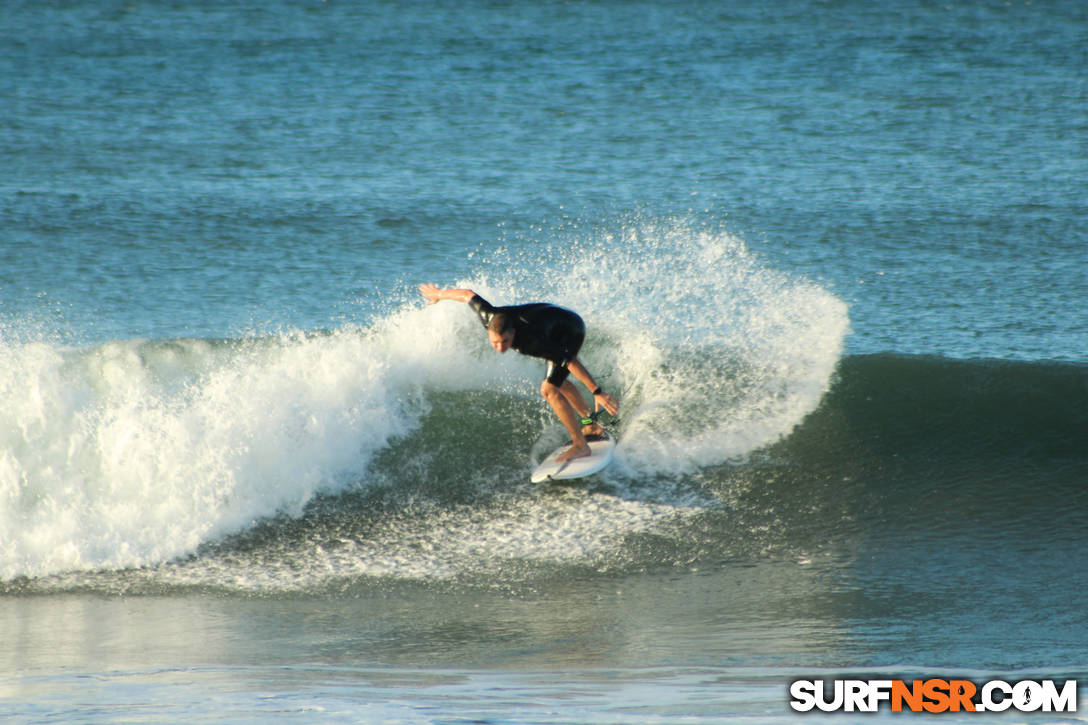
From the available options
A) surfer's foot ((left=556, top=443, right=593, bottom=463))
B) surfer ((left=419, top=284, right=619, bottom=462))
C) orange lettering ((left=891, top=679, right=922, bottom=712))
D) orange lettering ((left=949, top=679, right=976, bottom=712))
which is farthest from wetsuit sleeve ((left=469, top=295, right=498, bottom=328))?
orange lettering ((left=949, top=679, right=976, bottom=712))

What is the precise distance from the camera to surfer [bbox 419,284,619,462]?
712 cm

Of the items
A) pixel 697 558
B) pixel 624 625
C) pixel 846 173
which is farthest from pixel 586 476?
pixel 846 173

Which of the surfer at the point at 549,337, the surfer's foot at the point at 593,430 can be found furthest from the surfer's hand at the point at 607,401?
the surfer's foot at the point at 593,430

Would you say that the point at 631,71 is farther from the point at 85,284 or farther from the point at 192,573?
the point at 192,573

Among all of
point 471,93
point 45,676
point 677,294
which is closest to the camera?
point 45,676

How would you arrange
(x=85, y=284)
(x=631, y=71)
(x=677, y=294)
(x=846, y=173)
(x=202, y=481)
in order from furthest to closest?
(x=631, y=71) < (x=846, y=173) < (x=85, y=284) < (x=677, y=294) < (x=202, y=481)

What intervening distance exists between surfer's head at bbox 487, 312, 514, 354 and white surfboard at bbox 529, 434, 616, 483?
107cm

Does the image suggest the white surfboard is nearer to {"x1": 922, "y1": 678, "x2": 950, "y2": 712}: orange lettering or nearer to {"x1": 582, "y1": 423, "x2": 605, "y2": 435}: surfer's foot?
{"x1": 582, "y1": 423, "x2": 605, "y2": 435}: surfer's foot

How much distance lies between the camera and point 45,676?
5016 mm

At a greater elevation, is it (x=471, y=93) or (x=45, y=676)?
(x=471, y=93)

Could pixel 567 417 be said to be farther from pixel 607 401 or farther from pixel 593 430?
pixel 593 430

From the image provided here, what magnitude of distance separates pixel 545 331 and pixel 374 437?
1.80 meters

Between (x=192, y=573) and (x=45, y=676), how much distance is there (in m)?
1.82

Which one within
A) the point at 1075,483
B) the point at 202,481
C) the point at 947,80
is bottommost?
the point at 1075,483
